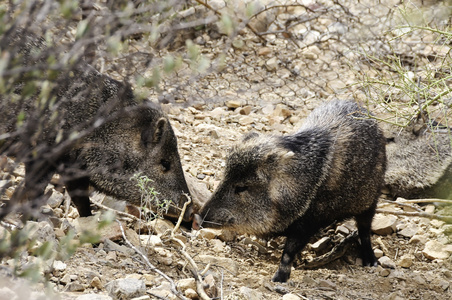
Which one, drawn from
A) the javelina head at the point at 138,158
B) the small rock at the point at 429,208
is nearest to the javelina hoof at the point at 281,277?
the javelina head at the point at 138,158

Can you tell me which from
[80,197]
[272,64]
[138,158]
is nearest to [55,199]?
[80,197]

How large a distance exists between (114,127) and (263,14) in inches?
167

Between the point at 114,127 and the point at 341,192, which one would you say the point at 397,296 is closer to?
the point at 341,192

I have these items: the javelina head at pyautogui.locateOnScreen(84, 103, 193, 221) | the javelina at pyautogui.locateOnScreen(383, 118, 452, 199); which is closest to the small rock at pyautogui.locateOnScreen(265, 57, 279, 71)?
the javelina at pyautogui.locateOnScreen(383, 118, 452, 199)

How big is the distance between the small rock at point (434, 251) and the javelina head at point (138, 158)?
6.55 ft

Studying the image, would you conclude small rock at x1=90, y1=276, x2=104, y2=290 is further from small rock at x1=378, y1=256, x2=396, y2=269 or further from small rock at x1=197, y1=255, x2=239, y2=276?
small rock at x1=378, y1=256, x2=396, y2=269

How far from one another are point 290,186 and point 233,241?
0.86 metres

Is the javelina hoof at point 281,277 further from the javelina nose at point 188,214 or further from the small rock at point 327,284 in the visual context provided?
the javelina nose at point 188,214

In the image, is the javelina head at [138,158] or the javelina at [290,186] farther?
the javelina head at [138,158]

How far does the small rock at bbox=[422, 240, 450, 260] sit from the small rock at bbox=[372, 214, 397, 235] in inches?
15.9

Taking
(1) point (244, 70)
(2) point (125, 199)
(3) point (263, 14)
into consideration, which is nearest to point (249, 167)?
(2) point (125, 199)

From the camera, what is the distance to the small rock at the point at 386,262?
5121 mm

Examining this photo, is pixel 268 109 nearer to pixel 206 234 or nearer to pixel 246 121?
pixel 246 121

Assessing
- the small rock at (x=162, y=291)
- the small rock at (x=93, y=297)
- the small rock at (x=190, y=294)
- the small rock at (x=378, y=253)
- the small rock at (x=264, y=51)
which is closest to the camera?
the small rock at (x=93, y=297)
